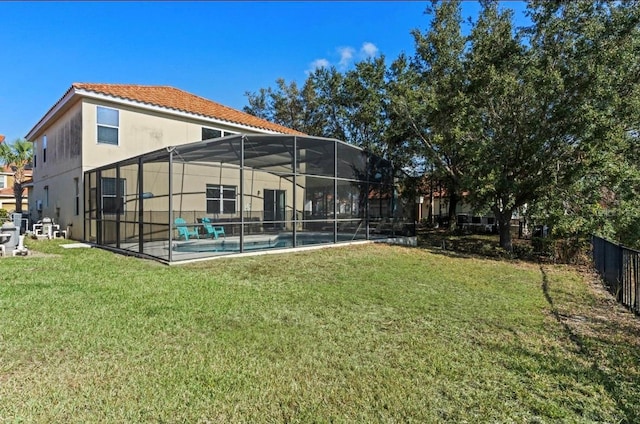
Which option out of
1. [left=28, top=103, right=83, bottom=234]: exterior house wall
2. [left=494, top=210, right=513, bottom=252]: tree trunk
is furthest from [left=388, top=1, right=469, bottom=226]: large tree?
[left=28, top=103, right=83, bottom=234]: exterior house wall

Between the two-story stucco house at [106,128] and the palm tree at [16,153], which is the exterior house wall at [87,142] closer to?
the two-story stucco house at [106,128]

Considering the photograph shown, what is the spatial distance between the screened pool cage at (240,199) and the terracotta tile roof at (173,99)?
2351mm

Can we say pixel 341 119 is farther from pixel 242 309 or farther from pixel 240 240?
pixel 242 309

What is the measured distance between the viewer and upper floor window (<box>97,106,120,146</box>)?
39.1 ft

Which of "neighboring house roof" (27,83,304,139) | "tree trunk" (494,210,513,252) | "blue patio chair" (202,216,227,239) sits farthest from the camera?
"tree trunk" (494,210,513,252)

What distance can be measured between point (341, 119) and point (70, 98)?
15.3m

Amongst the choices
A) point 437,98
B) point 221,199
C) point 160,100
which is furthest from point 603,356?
point 160,100

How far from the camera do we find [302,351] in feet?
11.7

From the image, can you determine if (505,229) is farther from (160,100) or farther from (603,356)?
(160,100)

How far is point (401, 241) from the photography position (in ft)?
47.8

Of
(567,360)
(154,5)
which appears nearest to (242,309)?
(567,360)

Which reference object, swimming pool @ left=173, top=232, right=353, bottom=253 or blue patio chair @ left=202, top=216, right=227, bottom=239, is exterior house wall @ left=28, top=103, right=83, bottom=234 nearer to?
blue patio chair @ left=202, top=216, right=227, bottom=239

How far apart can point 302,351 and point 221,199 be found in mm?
10969

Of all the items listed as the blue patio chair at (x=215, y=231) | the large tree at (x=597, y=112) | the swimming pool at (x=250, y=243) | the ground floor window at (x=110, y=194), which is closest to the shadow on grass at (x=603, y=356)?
the large tree at (x=597, y=112)
